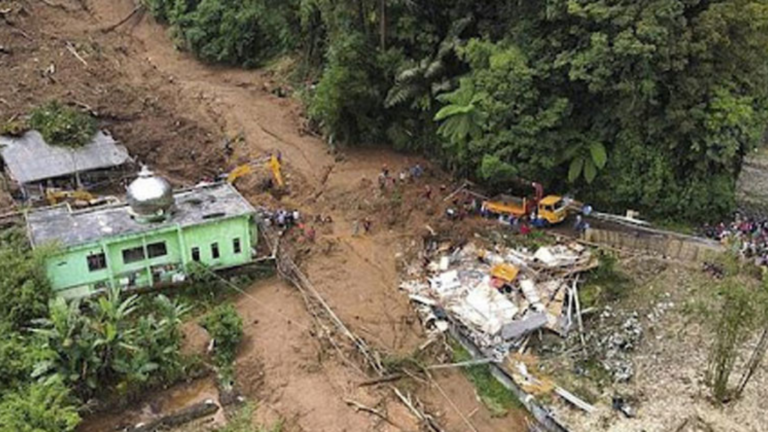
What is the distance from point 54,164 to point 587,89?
2242 centimetres

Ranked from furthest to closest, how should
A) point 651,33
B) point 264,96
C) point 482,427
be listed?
point 264,96, point 651,33, point 482,427

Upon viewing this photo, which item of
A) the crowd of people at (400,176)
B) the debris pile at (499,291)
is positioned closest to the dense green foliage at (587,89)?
the crowd of people at (400,176)

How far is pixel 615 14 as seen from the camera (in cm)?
2758

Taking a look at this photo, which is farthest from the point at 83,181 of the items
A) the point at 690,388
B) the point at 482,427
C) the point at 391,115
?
the point at 690,388

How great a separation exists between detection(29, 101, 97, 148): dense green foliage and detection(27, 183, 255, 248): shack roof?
21.2ft

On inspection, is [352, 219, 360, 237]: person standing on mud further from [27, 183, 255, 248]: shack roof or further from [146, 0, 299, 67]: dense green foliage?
[146, 0, 299, 67]: dense green foliage

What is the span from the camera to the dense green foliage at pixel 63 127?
1330 inches

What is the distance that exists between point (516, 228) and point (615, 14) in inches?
349

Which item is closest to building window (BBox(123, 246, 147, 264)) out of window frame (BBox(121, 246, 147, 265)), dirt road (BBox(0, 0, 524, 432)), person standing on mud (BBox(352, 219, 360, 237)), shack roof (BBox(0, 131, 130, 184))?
window frame (BBox(121, 246, 147, 265))

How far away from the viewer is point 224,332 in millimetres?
24219

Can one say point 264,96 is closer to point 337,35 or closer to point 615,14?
point 337,35

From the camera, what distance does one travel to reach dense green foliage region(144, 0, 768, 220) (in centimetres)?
2769

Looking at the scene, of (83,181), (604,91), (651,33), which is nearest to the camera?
(651,33)

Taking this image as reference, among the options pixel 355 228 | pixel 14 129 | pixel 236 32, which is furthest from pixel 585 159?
pixel 236 32
